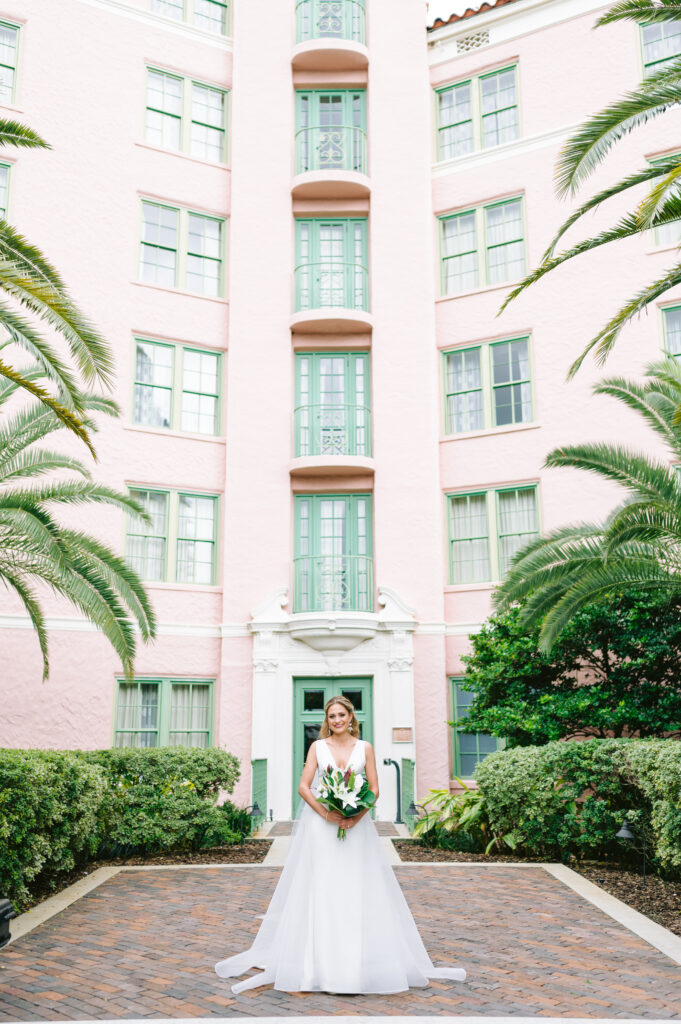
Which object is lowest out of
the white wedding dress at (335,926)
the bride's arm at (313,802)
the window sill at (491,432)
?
the white wedding dress at (335,926)

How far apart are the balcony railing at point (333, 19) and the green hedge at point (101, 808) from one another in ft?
57.3


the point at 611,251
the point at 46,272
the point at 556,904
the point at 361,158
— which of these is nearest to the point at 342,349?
the point at 361,158

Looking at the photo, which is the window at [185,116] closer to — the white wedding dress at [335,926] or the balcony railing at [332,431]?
the balcony railing at [332,431]

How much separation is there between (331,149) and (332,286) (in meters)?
3.45

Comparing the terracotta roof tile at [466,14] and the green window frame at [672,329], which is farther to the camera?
the terracotta roof tile at [466,14]

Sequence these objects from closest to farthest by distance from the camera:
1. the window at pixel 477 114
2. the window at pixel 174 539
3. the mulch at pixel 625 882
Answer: the mulch at pixel 625 882 < the window at pixel 174 539 < the window at pixel 477 114

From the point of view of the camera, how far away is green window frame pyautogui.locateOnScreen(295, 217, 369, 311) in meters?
21.2

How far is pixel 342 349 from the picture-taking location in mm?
21047

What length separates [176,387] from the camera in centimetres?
2036

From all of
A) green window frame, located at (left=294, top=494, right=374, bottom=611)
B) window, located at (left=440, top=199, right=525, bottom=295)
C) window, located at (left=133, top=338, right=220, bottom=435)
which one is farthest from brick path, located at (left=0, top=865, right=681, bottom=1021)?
window, located at (left=440, top=199, right=525, bottom=295)

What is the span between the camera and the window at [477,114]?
71.8ft

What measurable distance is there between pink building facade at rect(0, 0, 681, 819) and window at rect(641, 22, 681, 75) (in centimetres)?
17

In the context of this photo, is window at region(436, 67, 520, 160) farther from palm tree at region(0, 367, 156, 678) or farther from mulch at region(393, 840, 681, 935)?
mulch at region(393, 840, 681, 935)

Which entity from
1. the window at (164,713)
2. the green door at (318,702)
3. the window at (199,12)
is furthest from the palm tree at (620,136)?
the window at (199,12)
